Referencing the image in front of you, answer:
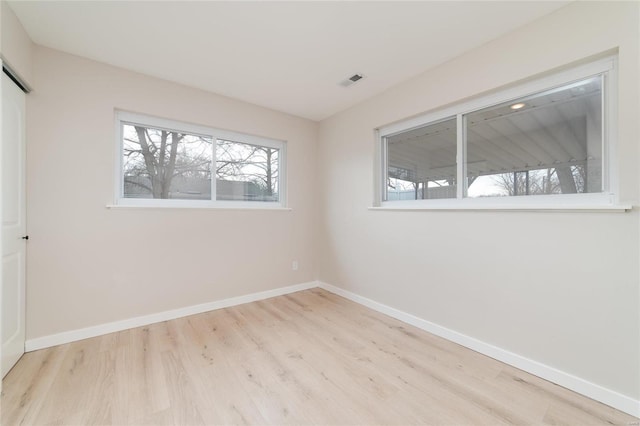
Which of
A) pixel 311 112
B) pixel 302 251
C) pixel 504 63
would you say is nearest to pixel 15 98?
pixel 311 112

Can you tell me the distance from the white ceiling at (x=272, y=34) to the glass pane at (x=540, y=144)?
0.59 m

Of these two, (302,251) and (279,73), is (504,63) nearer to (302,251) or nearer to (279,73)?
(279,73)

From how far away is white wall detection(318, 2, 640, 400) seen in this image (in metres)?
1.49

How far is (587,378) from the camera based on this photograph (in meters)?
1.61

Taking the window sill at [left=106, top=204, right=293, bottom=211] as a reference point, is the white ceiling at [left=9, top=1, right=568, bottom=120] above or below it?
above

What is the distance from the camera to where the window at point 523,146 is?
167 centimetres

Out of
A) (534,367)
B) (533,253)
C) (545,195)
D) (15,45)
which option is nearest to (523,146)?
(545,195)

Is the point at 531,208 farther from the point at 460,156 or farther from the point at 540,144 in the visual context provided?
the point at 460,156

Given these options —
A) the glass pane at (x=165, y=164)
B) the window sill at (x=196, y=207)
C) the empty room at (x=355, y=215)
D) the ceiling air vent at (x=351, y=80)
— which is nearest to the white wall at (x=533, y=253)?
the empty room at (x=355, y=215)

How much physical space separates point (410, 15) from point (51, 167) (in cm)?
308

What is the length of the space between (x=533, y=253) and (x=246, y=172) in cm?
301

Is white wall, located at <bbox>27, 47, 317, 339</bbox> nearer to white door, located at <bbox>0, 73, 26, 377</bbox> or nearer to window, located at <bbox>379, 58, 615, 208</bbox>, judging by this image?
white door, located at <bbox>0, 73, 26, 377</bbox>

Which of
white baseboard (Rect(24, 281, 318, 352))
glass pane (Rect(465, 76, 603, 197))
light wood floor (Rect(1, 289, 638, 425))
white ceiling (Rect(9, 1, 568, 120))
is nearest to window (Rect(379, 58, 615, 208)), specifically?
glass pane (Rect(465, 76, 603, 197))

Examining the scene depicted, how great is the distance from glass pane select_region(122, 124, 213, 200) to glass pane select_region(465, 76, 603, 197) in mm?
2792
